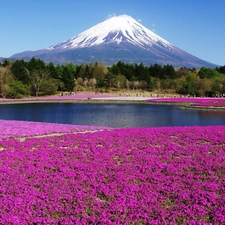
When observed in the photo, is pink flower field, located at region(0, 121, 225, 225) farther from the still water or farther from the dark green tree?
the dark green tree

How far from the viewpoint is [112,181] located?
30.8 ft

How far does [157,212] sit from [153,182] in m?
2.14

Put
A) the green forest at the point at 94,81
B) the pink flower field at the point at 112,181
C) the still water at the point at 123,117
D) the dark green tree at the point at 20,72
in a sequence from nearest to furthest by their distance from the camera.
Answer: the pink flower field at the point at 112,181 → the still water at the point at 123,117 → the green forest at the point at 94,81 → the dark green tree at the point at 20,72

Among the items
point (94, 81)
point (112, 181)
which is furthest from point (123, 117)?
point (94, 81)

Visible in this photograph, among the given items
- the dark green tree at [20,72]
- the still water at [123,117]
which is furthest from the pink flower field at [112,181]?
the dark green tree at [20,72]

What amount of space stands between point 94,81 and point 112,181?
84048mm

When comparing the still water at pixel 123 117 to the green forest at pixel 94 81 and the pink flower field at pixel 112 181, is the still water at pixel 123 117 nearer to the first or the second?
the pink flower field at pixel 112 181

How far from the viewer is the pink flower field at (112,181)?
7.11m

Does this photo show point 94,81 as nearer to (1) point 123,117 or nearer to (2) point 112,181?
(1) point 123,117

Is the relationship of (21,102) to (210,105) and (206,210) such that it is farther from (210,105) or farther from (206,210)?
(206,210)

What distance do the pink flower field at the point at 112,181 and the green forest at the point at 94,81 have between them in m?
60.3

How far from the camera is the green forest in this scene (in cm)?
7675

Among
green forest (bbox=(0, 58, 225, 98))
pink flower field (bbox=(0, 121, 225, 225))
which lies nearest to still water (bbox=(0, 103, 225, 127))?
pink flower field (bbox=(0, 121, 225, 225))

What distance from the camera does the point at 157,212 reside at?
23.6 feet
